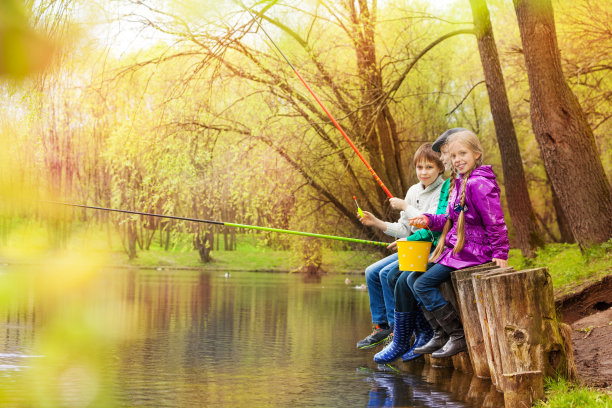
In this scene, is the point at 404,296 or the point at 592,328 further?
the point at 592,328

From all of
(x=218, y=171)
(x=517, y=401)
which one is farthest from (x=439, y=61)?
(x=517, y=401)

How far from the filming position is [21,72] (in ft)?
2.97

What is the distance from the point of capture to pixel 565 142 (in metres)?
9.41

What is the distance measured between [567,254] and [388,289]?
23.0ft

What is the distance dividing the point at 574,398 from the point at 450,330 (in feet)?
5.86

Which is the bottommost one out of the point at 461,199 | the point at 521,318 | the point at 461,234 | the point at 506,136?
the point at 521,318

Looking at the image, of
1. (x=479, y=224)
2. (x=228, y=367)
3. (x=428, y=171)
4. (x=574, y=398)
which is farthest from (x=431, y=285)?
(x=574, y=398)

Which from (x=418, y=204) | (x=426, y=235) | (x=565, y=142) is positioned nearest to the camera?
(x=426, y=235)

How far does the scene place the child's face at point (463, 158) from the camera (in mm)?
5434

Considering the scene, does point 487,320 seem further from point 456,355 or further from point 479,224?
point 456,355

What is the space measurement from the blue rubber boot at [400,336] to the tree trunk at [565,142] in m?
4.30

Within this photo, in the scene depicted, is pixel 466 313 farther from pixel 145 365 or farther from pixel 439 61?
pixel 439 61

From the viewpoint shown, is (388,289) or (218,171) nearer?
(388,289)

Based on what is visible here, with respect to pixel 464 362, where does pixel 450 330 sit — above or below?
above
